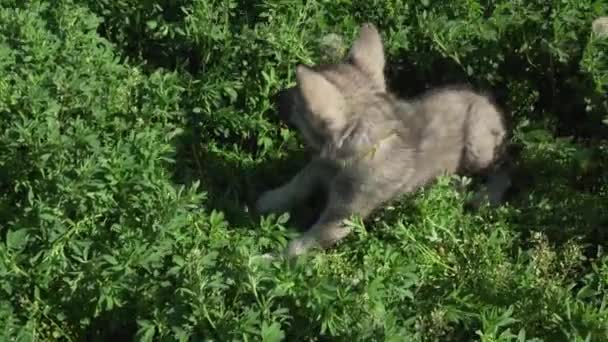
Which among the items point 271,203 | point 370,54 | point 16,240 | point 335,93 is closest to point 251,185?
point 271,203

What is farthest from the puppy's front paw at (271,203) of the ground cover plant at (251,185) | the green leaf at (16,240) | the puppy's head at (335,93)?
the green leaf at (16,240)

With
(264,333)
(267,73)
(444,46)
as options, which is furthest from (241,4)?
(264,333)

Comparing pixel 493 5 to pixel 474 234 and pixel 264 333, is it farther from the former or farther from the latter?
pixel 264 333

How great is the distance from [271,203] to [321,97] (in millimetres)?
1162

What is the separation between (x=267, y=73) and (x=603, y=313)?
266 centimetres

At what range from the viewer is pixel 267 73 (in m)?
6.82

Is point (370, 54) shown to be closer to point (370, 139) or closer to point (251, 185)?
point (370, 139)

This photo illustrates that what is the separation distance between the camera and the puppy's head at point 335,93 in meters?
5.56

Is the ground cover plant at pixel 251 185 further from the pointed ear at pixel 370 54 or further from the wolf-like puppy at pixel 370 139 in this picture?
the pointed ear at pixel 370 54

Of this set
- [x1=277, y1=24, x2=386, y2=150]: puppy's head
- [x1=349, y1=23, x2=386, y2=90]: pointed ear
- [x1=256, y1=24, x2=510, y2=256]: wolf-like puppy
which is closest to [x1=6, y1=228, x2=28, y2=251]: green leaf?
[x1=256, y1=24, x2=510, y2=256]: wolf-like puppy

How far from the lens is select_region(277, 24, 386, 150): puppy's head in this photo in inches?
219

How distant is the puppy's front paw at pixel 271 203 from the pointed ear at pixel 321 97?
3.27 feet

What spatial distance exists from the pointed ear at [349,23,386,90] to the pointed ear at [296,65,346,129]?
0.51m

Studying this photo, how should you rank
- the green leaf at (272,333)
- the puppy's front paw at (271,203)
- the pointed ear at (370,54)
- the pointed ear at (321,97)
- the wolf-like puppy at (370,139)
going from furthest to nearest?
the puppy's front paw at (271,203)
the pointed ear at (370,54)
the wolf-like puppy at (370,139)
the pointed ear at (321,97)
the green leaf at (272,333)
